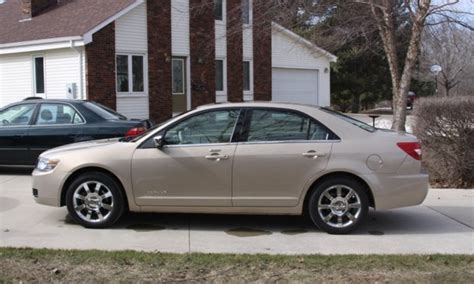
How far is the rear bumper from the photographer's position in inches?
271

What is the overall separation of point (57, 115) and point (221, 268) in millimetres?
6750

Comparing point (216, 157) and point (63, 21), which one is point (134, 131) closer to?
point (216, 157)

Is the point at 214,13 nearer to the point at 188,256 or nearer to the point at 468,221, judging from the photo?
the point at 468,221

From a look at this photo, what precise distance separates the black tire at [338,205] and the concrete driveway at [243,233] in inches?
5.1

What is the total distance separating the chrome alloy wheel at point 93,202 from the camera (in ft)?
23.4

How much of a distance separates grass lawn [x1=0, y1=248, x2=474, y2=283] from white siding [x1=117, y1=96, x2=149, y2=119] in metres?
13.9

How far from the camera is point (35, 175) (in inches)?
291

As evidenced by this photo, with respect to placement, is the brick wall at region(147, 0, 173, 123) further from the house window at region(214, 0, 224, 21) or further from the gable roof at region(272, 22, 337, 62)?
the gable roof at region(272, 22, 337, 62)

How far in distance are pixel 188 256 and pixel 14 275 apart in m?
1.60

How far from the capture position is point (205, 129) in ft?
23.4

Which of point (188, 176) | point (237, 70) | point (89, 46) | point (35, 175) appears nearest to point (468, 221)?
point (188, 176)

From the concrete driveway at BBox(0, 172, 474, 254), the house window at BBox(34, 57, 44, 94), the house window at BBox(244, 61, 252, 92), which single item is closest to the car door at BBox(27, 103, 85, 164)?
the concrete driveway at BBox(0, 172, 474, 254)

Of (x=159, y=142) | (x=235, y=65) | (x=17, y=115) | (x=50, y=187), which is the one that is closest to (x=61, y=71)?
(x=235, y=65)

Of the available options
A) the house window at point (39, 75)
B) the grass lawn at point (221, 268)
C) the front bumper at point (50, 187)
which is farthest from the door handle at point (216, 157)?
the house window at point (39, 75)
